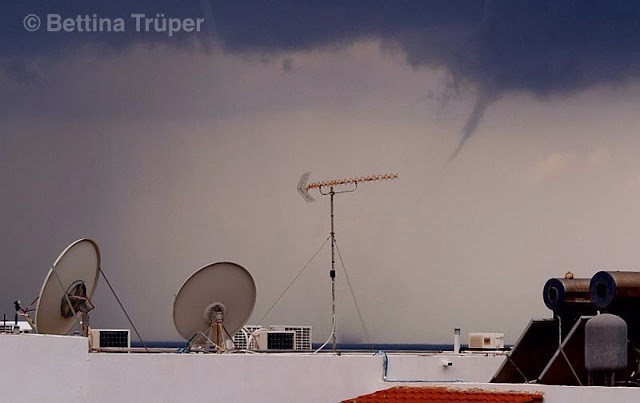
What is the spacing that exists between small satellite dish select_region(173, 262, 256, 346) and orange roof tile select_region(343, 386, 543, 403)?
4109 mm

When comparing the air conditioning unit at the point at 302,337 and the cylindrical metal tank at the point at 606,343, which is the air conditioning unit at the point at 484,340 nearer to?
the air conditioning unit at the point at 302,337

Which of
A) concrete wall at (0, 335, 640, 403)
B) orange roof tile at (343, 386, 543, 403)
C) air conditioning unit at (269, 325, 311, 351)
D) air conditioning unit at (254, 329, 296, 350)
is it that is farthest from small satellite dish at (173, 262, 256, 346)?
air conditioning unit at (269, 325, 311, 351)

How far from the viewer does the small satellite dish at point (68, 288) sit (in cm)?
2142

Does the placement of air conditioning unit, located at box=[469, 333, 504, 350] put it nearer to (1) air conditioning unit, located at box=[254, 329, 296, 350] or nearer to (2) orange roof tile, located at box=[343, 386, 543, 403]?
(1) air conditioning unit, located at box=[254, 329, 296, 350]

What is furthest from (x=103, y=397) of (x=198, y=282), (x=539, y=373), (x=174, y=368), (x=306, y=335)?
(x=306, y=335)

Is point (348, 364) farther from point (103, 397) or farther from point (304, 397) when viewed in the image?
point (103, 397)

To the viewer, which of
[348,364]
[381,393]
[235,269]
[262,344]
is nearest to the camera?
[381,393]

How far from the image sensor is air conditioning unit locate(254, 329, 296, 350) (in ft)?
96.5

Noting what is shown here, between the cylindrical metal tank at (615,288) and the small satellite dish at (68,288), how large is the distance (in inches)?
332

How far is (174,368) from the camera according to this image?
21719 millimetres

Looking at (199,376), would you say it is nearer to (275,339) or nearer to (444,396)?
(444,396)

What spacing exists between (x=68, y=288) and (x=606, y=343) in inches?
351

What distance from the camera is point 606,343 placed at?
19.5 meters

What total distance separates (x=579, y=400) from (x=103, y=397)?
762 cm
